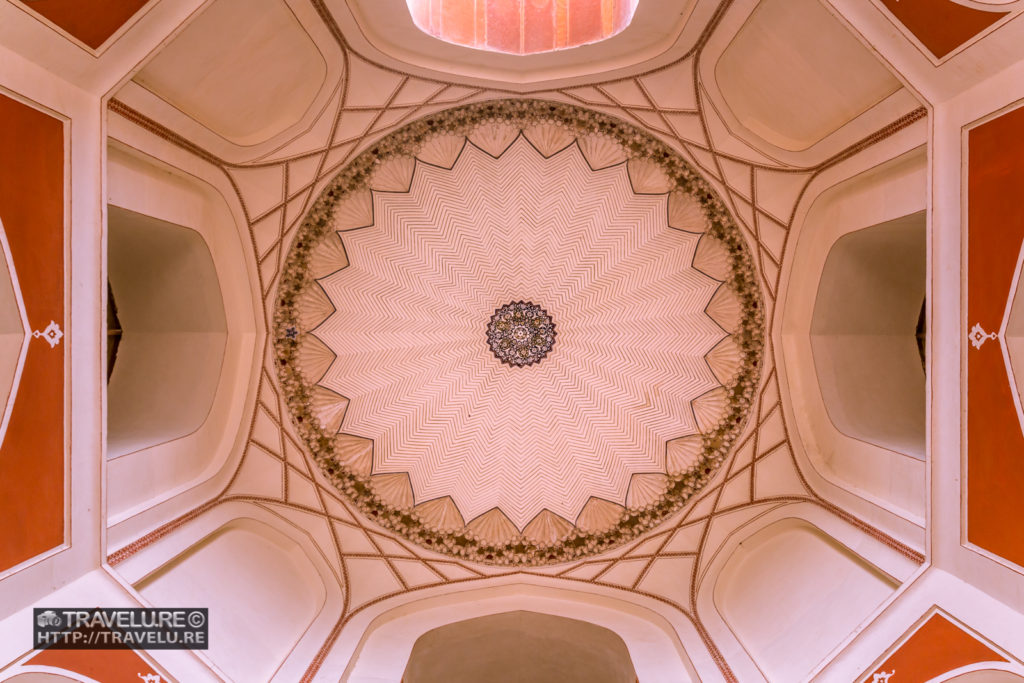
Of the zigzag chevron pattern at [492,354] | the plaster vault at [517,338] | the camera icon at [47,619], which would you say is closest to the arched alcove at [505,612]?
the plaster vault at [517,338]

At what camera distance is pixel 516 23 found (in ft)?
21.4

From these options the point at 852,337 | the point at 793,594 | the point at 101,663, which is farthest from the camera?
the point at 852,337

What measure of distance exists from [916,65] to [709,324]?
11.5 ft

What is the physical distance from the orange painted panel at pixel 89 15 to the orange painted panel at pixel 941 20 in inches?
206

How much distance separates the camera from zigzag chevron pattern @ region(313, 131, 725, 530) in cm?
764

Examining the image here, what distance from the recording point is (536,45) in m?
6.51

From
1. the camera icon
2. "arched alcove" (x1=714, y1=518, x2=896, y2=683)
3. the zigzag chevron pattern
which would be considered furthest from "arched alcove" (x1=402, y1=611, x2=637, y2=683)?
the camera icon

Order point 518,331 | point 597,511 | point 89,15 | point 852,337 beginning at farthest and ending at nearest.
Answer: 1. point 518,331
2. point 597,511
3. point 852,337
4. point 89,15

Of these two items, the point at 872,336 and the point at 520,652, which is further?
the point at 520,652

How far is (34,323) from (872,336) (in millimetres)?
7725

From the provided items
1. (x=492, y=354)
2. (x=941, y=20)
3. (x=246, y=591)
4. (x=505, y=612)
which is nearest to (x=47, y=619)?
(x=246, y=591)

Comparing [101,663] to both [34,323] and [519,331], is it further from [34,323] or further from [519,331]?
[519,331]

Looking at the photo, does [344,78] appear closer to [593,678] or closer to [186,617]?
[186,617]

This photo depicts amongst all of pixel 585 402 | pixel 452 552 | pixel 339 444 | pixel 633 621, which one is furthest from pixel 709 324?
pixel 339 444
